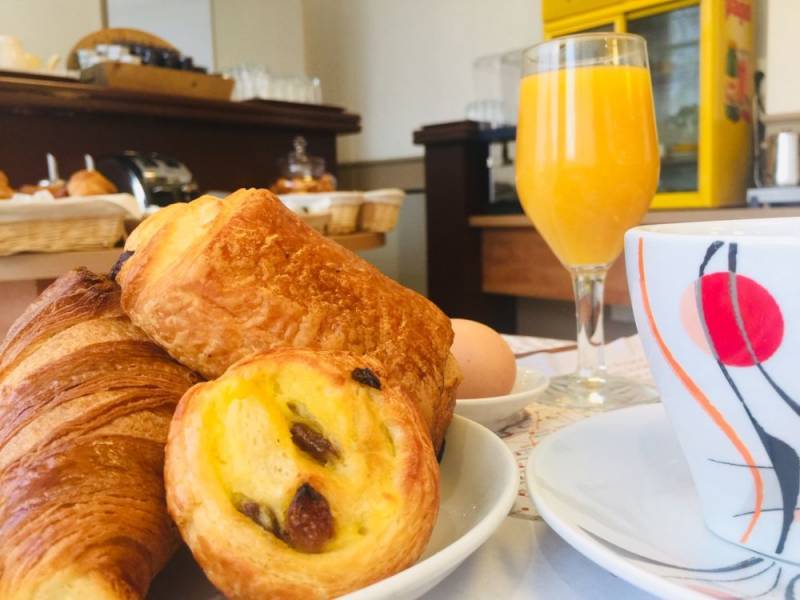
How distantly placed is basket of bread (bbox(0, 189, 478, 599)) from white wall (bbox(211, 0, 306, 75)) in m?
3.51

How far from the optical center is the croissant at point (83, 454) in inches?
8.9

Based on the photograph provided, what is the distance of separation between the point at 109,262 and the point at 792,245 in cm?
105

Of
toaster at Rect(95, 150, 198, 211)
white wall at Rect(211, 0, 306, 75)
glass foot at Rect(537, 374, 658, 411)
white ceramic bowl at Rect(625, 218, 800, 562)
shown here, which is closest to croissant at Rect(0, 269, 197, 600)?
white ceramic bowl at Rect(625, 218, 800, 562)

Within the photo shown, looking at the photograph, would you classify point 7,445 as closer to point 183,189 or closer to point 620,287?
point 183,189

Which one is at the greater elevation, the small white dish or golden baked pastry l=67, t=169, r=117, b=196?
golden baked pastry l=67, t=169, r=117, b=196

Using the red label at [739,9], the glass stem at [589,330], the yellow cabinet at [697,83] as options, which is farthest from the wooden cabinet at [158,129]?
the glass stem at [589,330]

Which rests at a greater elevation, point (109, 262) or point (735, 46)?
point (735, 46)

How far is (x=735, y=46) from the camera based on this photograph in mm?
2152

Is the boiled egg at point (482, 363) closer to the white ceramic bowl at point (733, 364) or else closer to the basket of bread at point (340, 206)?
the white ceramic bowl at point (733, 364)

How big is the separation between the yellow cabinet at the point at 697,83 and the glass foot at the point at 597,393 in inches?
68.9

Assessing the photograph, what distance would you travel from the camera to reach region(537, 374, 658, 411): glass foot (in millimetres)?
593

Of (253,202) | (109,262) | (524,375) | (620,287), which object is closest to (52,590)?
(253,202)

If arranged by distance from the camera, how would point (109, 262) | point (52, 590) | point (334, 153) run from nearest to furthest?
point (52, 590) → point (109, 262) → point (334, 153)

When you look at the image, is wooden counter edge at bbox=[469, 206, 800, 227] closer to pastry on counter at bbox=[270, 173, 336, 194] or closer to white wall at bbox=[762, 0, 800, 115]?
white wall at bbox=[762, 0, 800, 115]
